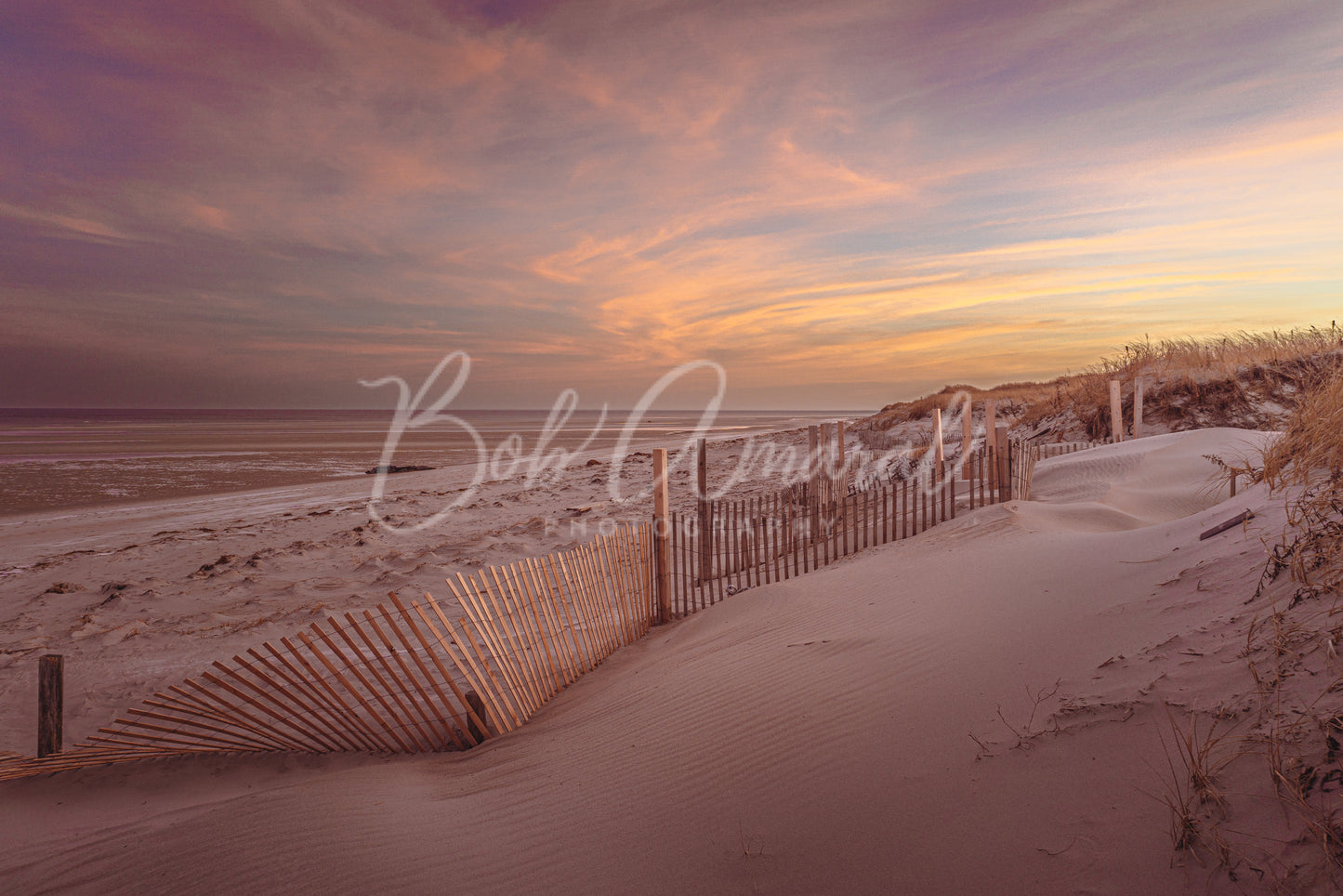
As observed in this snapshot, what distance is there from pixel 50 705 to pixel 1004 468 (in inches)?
419

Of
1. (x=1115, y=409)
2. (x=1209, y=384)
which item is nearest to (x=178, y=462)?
(x=1115, y=409)

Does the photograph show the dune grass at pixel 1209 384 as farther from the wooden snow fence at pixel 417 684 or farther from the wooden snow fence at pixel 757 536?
the wooden snow fence at pixel 417 684

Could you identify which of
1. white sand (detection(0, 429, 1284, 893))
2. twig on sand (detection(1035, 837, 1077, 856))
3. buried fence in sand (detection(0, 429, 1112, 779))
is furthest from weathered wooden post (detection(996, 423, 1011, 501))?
twig on sand (detection(1035, 837, 1077, 856))

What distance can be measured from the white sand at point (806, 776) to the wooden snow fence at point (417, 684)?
210 millimetres

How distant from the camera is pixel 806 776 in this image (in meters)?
3.15

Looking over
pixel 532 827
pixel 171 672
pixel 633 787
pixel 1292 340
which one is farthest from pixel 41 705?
pixel 1292 340

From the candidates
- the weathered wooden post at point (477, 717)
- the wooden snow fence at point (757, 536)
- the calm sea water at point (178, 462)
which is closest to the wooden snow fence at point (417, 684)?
the weathered wooden post at point (477, 717)

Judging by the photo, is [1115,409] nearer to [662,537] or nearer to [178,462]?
[662,537]

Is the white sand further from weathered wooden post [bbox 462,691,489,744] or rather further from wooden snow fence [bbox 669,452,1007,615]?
wooden snow fence [bbox 669,452,1007,615]

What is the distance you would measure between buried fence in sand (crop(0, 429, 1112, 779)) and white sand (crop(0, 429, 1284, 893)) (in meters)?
0.26

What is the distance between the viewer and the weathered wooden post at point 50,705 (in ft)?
14.8

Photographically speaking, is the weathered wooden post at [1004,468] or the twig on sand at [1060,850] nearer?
the twig on sand at [1060,850]

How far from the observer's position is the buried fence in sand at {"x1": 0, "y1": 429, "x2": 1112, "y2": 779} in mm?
4520

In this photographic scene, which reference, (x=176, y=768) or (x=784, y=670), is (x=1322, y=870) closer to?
(x=784, y=670)
